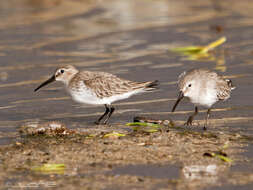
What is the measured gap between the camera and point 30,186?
6.16m

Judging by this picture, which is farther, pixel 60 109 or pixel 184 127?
pixel 60 109

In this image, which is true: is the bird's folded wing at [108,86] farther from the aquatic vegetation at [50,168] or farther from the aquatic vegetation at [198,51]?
the aquatic vegetation at [198,51]

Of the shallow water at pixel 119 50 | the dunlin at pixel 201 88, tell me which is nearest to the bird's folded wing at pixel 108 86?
the shallow water at pixel 119 50

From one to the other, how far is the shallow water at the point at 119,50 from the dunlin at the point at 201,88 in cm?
39

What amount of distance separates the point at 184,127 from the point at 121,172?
2.28 metres

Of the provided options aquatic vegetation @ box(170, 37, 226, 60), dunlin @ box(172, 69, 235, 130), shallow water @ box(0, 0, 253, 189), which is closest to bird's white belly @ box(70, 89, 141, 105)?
shallow water @ box(0, 0, 253, 189)

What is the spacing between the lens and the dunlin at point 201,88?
8.53 meters

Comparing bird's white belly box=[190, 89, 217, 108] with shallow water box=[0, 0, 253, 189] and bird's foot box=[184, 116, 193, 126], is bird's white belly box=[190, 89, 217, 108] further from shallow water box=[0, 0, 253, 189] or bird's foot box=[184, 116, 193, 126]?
shallow water box=[0, 0, 253, 189]

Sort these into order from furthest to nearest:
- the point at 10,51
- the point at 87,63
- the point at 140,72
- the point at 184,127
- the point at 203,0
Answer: the point at 203,0
the point at 10,51
the point at 87,63
the point at 140,72
the point at 184,127

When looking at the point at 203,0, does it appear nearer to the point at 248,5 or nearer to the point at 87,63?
the point at 248,5

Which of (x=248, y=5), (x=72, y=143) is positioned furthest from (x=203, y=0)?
(x=72, y=143)

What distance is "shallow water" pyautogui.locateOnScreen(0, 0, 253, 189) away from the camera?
9.64m

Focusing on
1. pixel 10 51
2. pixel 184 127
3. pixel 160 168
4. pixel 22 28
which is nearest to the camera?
pixel 160 168

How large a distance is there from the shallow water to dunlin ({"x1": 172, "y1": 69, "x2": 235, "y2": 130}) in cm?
39
